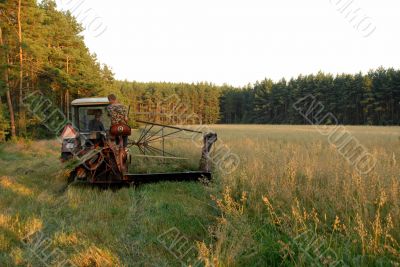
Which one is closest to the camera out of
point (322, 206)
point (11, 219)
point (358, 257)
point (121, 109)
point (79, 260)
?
point (358, 257)

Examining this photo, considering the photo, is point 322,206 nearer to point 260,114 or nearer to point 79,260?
point 79,260

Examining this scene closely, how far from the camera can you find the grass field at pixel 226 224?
10.6ft

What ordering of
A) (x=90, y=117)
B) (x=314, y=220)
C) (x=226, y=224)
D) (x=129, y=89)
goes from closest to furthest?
(x=314, y=220) < (x=226, y=224) < (x=90, y=117) < (x=129, y=89)

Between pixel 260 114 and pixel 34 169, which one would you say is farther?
pixel 260 114

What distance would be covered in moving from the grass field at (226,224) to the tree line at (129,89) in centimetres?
268

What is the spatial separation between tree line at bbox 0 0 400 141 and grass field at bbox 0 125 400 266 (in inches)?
106

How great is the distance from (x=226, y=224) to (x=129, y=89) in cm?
8416

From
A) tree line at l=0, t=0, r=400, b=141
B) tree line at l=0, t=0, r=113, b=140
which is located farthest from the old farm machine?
tree line at l=0, t=0, r=113, b=140

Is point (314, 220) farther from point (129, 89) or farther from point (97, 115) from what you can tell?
point (129, 89)

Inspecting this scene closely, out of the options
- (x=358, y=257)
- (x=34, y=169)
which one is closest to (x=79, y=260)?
(x=358, y=257)

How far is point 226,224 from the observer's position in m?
3.85

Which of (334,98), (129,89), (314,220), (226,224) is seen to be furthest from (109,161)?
(129,89)

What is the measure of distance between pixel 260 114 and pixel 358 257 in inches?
3283

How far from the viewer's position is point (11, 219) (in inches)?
188
